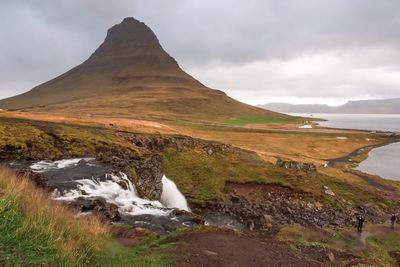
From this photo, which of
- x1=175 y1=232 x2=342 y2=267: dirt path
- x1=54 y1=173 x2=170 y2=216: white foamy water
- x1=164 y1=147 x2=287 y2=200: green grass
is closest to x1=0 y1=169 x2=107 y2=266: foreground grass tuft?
x1=175 y1=232 x2=342 y2=267: dirt path

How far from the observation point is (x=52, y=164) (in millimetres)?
47906

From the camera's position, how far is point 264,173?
64.5 meters

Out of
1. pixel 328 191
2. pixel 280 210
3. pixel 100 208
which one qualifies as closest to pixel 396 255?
pixel 280 210

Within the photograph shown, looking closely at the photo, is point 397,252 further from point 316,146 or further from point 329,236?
point 316,146

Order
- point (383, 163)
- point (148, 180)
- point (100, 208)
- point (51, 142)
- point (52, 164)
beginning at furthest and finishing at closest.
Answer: point (383, 163)
point (51, 142)
point (148, 180)
point (52, 164)
point (100, 208)

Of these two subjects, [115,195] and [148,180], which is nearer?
[115,195]

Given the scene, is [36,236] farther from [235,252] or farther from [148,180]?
[148,180]

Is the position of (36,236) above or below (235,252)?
above

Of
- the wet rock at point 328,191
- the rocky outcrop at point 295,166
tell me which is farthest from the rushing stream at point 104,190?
the rocky outcrop at point 295,166

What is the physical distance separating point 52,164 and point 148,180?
38.6 ft

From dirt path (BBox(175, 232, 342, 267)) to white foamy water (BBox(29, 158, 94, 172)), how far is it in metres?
26.9

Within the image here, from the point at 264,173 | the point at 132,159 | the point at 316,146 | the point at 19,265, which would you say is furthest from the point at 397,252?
the point at 316,146

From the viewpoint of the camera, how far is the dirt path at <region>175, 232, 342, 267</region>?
782 inches

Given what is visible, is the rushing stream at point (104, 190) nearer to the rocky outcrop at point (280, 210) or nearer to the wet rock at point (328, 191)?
the rocky outcrop at point (280, 210)
